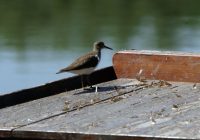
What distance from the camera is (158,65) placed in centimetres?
691

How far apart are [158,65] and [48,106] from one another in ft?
4.02

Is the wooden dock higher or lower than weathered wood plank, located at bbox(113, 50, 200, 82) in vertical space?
lower

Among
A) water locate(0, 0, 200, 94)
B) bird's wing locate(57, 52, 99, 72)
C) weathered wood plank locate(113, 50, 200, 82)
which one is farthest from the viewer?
water locate(0, 0, 200, 94)

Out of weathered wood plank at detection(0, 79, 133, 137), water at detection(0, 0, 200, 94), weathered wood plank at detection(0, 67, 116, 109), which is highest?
weathered wood plank at detection(0, 67, 116, 109)

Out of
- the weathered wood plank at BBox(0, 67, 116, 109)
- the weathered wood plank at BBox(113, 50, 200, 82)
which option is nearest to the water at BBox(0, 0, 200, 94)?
the weathered wood plank at BBox(0, 67, 116, 109)

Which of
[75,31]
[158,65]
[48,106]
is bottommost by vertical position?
[75,31]

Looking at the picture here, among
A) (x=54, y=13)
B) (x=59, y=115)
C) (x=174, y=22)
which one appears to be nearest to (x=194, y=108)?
→ (x=59, y=115)

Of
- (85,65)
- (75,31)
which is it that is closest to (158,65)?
(85,65)

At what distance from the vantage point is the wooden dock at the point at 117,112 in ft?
16.4

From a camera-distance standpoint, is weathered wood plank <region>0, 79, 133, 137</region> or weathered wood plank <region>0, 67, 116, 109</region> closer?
weathered wood plank <region>0, 79, 133, 137</region>

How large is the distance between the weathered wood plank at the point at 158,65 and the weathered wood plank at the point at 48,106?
0.23 metres

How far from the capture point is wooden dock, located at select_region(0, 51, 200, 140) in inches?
196

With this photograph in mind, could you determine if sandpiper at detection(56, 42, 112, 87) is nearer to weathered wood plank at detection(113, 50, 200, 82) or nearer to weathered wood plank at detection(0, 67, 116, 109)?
weathered wood plank at detection(0, 67, 116, 109)

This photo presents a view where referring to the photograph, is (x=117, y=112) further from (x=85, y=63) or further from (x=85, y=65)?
(x=85, y=63)
